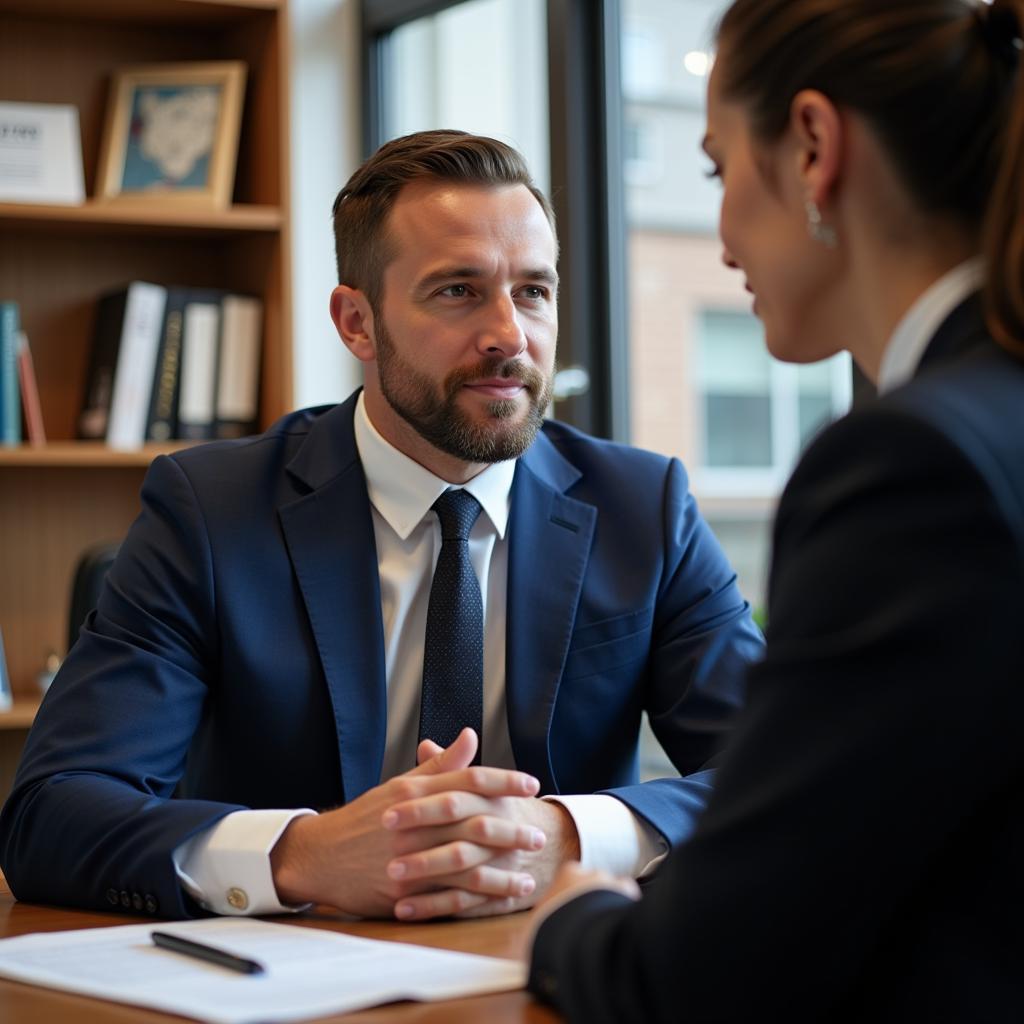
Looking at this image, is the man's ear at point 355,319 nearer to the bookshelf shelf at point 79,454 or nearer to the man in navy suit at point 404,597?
the man in navy suit at point 404,597

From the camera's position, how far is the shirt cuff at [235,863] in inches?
52.4

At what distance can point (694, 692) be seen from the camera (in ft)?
5.86

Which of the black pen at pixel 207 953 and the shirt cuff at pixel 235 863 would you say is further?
the shirt cuff at pixel 235 863

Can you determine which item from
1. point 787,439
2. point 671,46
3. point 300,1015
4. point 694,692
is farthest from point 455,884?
point 787,439

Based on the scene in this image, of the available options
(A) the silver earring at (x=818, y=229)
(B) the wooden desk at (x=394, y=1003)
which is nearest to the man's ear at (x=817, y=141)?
(A) the silver earring at (x=818, y=229)

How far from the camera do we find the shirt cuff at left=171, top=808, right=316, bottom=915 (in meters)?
1.33

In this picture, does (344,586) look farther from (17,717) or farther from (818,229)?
(17,717)

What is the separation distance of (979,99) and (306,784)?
111cm

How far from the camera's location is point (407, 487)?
1.86 metres

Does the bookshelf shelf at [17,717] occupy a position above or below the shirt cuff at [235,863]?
below

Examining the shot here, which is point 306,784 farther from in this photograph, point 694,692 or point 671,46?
point 671,46

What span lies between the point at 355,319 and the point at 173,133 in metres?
1.50

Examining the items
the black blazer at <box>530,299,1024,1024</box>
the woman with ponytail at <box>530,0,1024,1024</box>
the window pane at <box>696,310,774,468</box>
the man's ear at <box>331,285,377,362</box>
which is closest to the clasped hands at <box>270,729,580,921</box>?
the woman with ponytail at <box>530,0,1024,1024</box>

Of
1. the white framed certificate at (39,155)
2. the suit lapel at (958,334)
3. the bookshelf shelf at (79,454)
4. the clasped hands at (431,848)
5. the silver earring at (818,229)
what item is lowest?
the clasped hands at (431,848)
